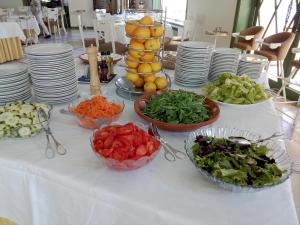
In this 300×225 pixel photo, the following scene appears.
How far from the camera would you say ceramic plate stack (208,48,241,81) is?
3.51 feet

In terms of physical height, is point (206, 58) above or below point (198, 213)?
above

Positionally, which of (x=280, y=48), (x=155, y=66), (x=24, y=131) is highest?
(x=155, y=66)

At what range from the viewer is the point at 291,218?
484mm

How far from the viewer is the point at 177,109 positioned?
2.35ft

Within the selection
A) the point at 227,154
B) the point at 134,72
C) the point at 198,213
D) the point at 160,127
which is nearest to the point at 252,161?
the point at 227,154

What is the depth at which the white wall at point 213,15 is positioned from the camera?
353 centimetres

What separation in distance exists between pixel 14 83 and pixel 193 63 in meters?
0.66

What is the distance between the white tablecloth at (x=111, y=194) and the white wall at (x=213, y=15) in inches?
130

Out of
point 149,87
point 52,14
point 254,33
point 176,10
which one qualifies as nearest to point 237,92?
point 149,87

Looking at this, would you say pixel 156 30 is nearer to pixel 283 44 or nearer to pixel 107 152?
pixel 107 152

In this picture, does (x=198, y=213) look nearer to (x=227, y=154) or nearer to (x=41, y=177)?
(x=227, y=154)

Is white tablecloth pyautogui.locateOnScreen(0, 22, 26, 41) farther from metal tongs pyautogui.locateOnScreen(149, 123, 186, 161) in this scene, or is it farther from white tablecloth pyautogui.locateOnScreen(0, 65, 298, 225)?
metal tongs pyautogui.locateOnScreen(149, 123, 186, 161)

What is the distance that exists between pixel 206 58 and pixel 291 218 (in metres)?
0.67

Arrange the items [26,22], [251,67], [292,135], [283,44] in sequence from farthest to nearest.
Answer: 1. [26,22]
2. [283,44]
3. [292,135]
4. [251,67]
